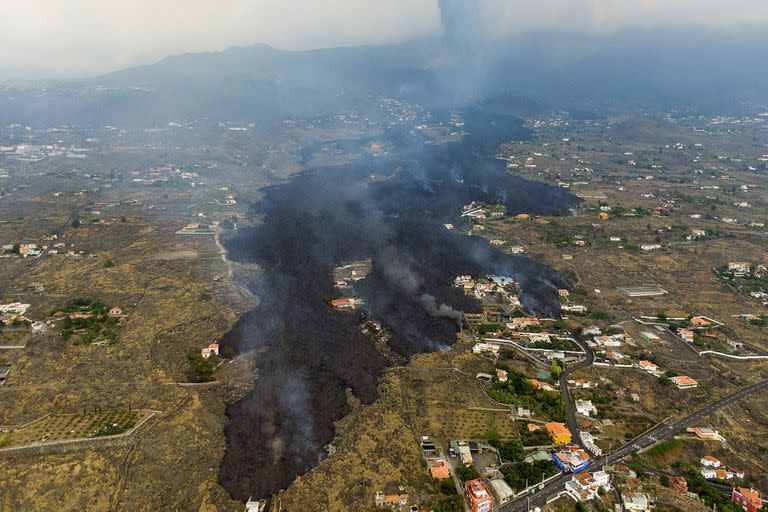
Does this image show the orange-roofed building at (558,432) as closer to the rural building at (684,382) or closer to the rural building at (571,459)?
the rural building at (571,459)

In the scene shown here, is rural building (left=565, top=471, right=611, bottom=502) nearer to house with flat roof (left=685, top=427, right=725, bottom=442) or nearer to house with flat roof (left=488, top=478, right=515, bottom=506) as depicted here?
house with flat roof (left=488, top=478, right=515, bottom=506)

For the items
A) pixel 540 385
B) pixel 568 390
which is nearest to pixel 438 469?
pixel 540 385

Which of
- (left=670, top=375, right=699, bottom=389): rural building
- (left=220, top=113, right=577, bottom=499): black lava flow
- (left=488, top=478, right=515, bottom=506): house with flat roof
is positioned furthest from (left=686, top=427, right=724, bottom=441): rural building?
(left=220, top=113, right=577, bottom=499): black lava flow

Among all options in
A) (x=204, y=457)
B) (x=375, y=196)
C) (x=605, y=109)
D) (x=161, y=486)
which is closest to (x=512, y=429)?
(x=204, y=457)

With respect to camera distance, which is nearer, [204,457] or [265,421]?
[204,457]

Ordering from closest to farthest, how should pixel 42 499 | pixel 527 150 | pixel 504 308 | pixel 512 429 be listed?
pixel 42 499
pixel 512 429
pixel 504 308
pixel 527 150

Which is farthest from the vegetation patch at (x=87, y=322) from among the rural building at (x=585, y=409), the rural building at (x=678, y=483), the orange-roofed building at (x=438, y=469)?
the rural building at (x=678, y=483)

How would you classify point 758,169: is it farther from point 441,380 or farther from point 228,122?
point 228,122
